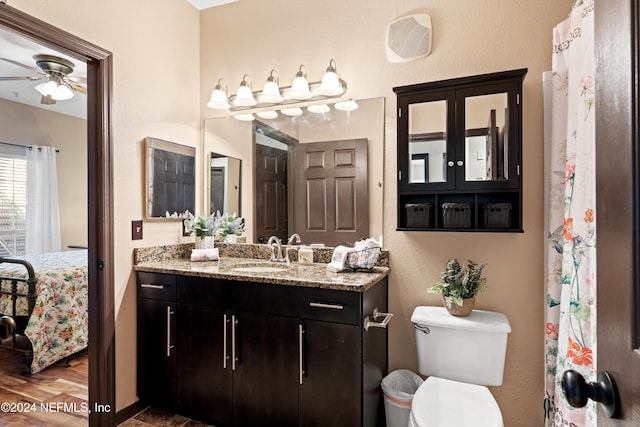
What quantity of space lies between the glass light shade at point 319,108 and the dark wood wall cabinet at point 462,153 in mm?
504

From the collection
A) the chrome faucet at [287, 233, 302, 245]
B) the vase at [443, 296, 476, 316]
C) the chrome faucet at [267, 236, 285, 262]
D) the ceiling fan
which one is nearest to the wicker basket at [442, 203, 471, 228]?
the vase at [443, 296, 476, 316]

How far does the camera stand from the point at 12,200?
420 cm

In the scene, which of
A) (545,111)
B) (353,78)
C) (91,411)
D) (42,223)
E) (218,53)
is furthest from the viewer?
(42,223)

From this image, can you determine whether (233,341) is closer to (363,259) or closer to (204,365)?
(204,365)

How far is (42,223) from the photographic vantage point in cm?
430

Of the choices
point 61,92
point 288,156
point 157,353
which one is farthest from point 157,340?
point 61,92

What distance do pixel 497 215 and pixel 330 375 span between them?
116 cm

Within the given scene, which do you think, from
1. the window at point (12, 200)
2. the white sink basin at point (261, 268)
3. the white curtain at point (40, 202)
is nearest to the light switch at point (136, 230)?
the white sink basin at point (261, 268)

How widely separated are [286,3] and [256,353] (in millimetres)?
2295

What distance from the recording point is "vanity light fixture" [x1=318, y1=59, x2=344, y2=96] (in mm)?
2164

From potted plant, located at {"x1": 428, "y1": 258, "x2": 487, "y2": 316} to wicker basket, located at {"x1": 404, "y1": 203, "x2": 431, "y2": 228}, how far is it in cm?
26

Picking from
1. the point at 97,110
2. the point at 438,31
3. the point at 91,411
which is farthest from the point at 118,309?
the point at 438,31

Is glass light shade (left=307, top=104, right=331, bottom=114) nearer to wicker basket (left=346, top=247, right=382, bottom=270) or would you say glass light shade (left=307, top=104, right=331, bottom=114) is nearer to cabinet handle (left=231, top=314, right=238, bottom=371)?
wicker basket (left=346, top=247, right=382, bottom=270)

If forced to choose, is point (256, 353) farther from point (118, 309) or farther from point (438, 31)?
point (438, 31)
